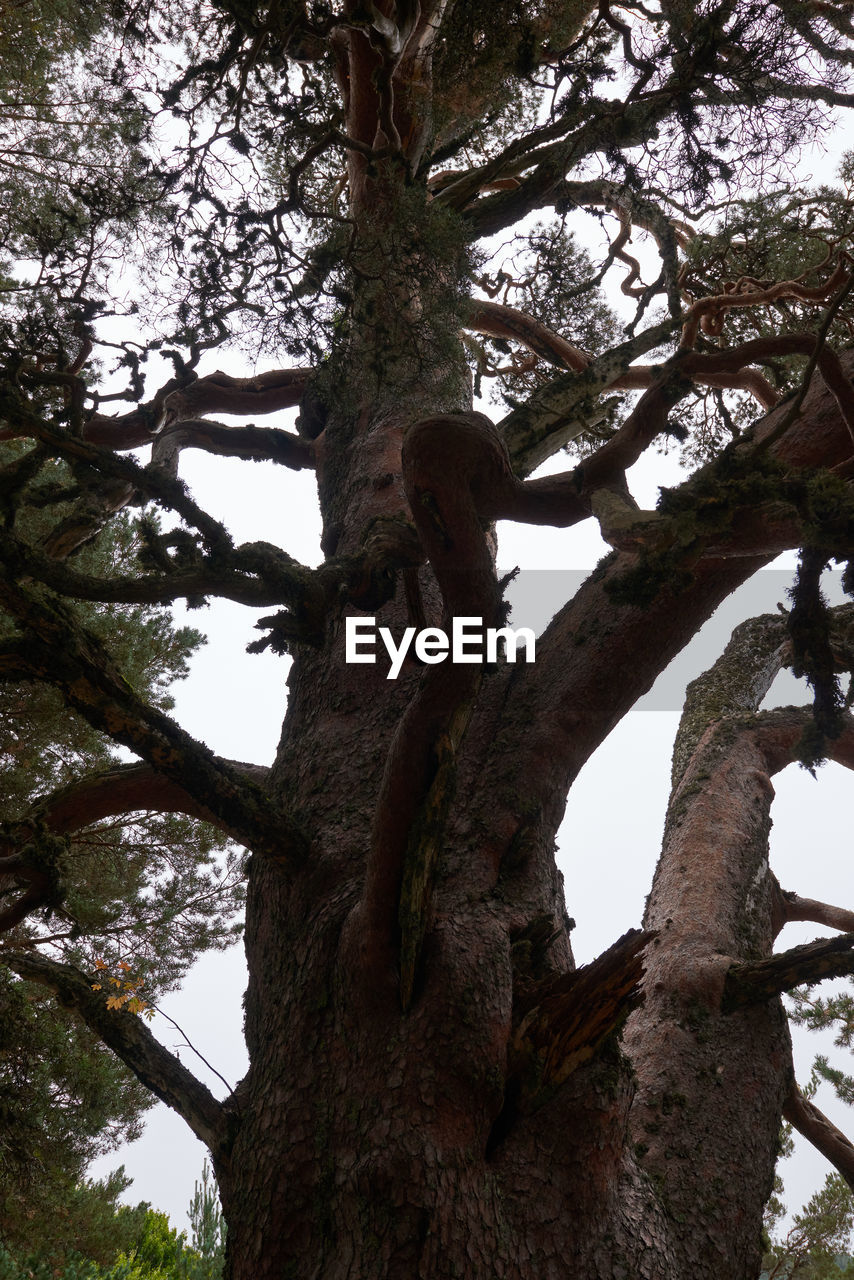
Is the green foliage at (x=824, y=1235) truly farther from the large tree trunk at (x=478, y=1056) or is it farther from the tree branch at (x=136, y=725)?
the tree branch at (x=136, y=725)

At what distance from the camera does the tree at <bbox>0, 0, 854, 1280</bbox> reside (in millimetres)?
1861

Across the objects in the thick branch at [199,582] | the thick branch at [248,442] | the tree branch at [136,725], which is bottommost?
the tree branch at [136,725]

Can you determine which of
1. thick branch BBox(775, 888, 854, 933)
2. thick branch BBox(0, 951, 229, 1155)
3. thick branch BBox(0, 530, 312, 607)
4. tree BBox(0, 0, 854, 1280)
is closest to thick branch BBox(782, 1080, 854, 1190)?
tree BBox(0, 0, 854, 1280)

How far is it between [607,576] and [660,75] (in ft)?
6.93

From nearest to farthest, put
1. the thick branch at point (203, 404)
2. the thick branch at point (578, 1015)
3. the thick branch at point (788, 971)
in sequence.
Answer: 1. the thick branch at point (578, 1015)
2. the thick branch at point (788, 971)
3. the thick branch at point (203, 404)

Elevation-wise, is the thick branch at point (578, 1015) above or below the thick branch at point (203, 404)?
below

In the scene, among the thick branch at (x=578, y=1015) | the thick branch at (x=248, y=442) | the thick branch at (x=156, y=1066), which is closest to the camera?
the thick branch at (x=578, y=1015)

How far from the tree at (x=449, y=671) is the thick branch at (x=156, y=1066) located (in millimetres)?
11

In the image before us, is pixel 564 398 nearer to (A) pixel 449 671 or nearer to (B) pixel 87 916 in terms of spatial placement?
(A) pixel 449 671

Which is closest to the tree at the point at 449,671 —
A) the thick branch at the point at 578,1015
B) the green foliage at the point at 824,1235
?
the thick branch at the point at 578,1015

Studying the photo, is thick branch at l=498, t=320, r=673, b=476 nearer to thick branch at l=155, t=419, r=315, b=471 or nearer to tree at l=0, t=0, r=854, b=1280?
tree at l=0, t=0, r=854, b=1280

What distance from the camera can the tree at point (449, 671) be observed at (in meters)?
1.86

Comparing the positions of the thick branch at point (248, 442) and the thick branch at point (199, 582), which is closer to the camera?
the thick branch at point (199, 582)

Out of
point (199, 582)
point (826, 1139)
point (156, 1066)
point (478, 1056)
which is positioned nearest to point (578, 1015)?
point (478, 1056)
